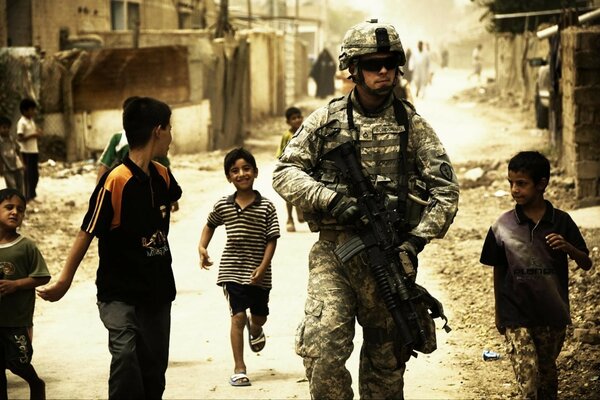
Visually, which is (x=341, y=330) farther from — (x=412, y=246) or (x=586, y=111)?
(x=586, y=111)

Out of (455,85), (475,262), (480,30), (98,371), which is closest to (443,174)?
(98,371)

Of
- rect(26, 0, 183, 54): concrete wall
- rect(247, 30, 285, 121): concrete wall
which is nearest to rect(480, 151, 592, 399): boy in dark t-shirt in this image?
rect(26, 0, 183, 54): concrete wall

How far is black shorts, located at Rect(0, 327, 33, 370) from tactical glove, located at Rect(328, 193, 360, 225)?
6.34 feet

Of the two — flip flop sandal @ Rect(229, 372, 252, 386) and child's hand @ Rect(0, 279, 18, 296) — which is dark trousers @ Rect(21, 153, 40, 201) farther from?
child's hand @ Rect(0, 279, 18, 296)

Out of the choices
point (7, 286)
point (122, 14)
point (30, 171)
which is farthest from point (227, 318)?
point (122, 14)

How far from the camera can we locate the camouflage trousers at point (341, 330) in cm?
479

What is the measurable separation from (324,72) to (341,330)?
34.7 m

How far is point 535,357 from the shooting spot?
17.2 ft

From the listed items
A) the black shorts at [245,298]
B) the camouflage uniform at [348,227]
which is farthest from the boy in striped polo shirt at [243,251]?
the camouflage uniform at [348,227]

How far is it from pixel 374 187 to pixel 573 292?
3.64 meters

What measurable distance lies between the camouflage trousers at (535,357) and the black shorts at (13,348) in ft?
7.98

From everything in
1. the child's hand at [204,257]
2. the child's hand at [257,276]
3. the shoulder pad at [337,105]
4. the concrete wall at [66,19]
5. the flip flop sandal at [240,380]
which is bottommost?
the flip flop sandal at [240,380]

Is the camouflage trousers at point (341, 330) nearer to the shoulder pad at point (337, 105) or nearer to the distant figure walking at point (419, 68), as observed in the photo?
the shoulder pad at point (337, 105)

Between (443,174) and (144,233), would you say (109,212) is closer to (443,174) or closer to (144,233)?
(144,233)
